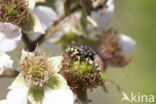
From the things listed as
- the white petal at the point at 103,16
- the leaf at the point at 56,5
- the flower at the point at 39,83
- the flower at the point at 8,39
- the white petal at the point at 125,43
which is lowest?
the flower at the point at 39,83

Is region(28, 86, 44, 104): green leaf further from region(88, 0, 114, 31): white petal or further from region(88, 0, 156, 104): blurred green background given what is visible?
region(88, 0, 156, 104): blurred green background

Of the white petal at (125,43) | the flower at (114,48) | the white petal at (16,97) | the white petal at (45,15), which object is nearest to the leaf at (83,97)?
the white petal at (16,97)

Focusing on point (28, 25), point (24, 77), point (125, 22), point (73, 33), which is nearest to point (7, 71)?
point (24, 77)

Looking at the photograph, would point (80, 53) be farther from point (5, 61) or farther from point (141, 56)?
point (141, 56)

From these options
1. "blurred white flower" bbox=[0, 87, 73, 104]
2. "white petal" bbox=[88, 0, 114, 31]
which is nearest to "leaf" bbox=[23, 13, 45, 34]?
"blurred white flower" bbox=[0, 87, 73, 104]

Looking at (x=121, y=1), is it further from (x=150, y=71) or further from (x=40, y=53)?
(x=40, y=53)

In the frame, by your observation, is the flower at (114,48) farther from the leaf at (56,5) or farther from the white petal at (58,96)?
the white petal at (58,96)

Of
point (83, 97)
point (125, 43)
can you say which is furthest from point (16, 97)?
point (125, 43)
